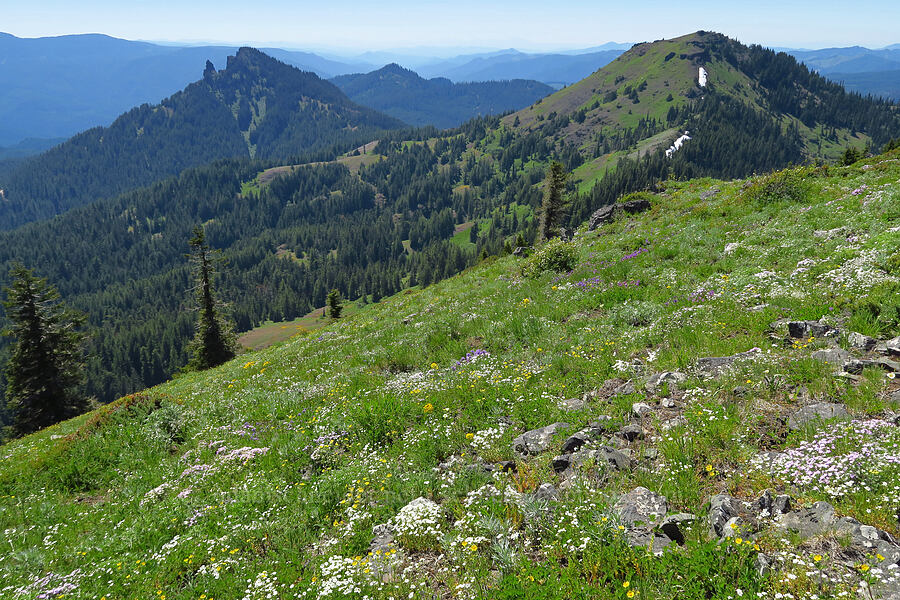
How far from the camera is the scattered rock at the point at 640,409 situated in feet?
26.8

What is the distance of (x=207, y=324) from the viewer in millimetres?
47438

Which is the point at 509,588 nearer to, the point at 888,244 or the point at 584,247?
the point at 888,244

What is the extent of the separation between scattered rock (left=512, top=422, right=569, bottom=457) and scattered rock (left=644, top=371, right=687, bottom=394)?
2110 millimetres

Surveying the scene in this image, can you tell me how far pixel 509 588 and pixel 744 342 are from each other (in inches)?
311

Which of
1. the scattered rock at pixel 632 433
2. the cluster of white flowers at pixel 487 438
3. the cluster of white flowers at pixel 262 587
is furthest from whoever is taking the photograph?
the cluster of white flowers at pixel 487 438

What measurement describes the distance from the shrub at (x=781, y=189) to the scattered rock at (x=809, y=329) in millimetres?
16975

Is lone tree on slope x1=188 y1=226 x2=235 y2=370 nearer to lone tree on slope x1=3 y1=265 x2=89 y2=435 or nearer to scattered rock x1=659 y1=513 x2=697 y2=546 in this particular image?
lone tree on slope x1=3 y1=265 x2=89 y2=435

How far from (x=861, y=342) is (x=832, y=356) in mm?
1013

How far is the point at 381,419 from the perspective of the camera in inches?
411

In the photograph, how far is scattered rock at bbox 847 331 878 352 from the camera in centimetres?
820

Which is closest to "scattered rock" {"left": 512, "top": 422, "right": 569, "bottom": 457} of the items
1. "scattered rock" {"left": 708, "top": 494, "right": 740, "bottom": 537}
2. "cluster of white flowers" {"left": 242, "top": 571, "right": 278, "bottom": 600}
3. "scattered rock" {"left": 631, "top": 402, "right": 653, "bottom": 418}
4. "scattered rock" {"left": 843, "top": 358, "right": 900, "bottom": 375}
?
"scattered rock" {"left": 631, "top": 402, "right": 653, "bottom": 418}

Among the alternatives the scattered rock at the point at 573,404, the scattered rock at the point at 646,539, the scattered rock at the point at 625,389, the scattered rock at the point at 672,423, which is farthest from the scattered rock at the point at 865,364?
the scattered rock at the point at 646,539

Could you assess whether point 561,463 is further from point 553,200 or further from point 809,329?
point 553,200

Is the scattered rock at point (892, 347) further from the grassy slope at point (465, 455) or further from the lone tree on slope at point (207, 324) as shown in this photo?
the lone tree on slope at point (207, 324)
